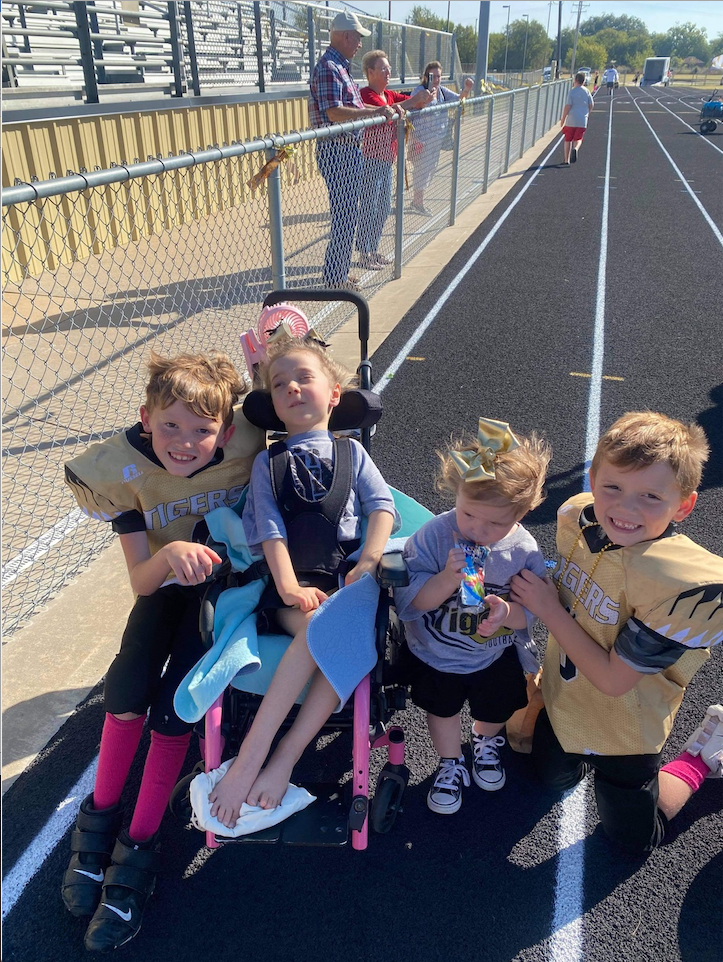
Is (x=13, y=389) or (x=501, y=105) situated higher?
(x=501, y=105)

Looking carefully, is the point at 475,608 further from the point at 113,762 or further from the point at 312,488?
the point at 113,762

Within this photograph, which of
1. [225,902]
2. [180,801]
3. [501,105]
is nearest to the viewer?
[225,902]

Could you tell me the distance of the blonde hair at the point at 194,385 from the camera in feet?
7.45

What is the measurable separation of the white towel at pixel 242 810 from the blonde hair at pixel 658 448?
4.21 ft

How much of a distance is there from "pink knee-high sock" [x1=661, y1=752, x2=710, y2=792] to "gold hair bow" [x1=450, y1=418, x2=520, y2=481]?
130 centimetres

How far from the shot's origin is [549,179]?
16.0 meters

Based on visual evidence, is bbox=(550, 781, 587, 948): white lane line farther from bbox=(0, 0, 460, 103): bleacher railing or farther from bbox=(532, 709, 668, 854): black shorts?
bbox=(0, 0, 460, 103): bleacher railing

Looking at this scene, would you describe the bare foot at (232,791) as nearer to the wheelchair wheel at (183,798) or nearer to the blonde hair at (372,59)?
the wheelchair wheel at (183,798)

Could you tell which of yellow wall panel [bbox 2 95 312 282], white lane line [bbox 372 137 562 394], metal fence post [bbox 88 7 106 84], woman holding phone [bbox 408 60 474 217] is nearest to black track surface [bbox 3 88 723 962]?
white lane line [bbox 372 137 562 394]

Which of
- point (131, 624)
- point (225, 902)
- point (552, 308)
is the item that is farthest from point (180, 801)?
point (552, 308)

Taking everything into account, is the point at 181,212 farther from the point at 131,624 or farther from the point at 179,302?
the point at 131,624

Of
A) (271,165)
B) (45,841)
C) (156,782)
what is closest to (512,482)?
(156,782)

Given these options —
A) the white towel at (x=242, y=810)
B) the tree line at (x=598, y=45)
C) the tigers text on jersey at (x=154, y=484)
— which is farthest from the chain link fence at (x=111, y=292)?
the tree line at (x=598, y=45)

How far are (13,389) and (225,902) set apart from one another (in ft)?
14.3
